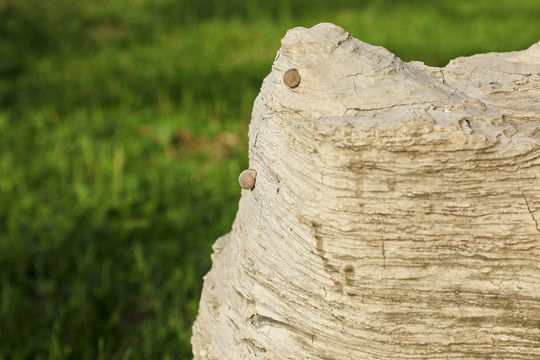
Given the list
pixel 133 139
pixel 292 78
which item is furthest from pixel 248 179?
pixel 133 139

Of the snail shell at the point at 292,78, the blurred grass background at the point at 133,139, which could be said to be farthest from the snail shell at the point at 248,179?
the blurred grass background at the point at 133,139

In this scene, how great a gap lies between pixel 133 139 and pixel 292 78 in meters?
3.12

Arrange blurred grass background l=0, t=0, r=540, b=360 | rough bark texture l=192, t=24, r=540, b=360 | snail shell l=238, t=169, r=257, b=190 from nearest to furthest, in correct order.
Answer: rough bark texture l=192, t=24, r=540, b=360
snail shell l=238, t=169, r=257, b=190
blurred grass background l=0, t=0, r=540, b=360

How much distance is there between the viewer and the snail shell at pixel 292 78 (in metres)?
1.22

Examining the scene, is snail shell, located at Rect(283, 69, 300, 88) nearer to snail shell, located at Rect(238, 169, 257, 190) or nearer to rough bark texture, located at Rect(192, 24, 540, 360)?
rough bark texture, located at Rect(192, 24, 540, 360)

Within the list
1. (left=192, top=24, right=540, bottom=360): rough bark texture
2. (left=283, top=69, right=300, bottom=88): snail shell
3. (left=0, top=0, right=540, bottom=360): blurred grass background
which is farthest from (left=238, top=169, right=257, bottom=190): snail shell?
(left=0, top=0, right=540, bottom=360): blurred grass background

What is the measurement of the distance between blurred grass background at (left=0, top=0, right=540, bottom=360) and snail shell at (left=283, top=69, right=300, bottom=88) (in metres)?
1.50

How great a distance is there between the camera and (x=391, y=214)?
1174mm

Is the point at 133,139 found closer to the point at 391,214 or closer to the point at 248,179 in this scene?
the point at 248,179

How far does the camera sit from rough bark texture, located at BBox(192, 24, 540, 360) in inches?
45.5

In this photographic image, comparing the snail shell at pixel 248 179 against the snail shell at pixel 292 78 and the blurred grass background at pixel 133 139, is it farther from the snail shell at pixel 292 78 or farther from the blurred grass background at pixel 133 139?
the blurred grass background at pixel 133 139

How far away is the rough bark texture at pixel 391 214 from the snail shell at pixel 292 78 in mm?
18

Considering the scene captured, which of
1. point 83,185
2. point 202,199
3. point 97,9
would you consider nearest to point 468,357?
point 202,199

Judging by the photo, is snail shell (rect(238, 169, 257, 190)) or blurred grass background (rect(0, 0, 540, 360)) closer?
snail shell (rect(238, 169, 257, 190))
